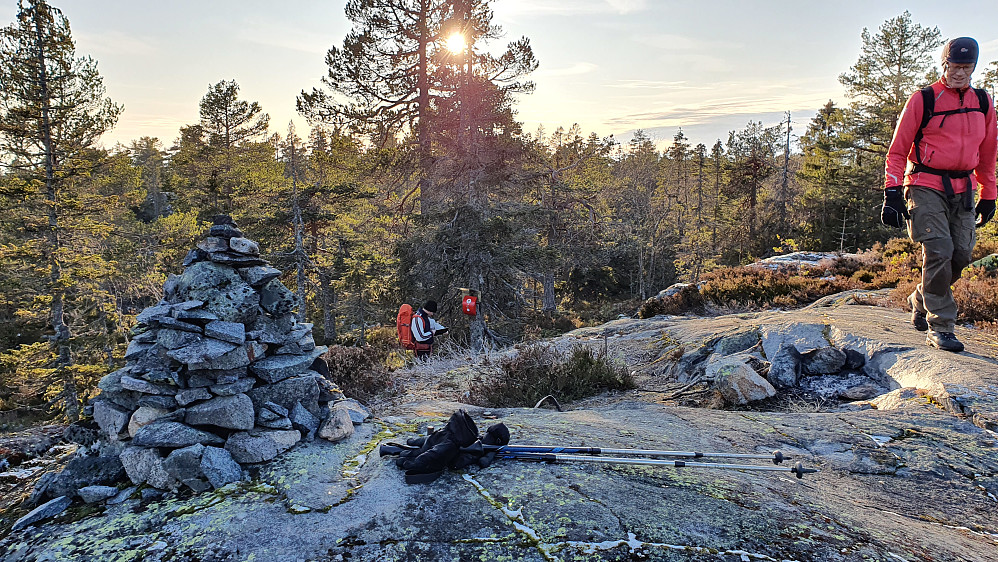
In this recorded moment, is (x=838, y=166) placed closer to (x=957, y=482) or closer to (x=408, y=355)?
(x=408, y=355)

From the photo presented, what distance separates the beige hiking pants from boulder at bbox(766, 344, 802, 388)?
1.31m

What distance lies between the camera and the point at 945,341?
15.9 ft

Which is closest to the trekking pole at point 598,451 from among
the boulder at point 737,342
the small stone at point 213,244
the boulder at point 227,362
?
the boulder at point 227,362

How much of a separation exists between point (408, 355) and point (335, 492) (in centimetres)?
765

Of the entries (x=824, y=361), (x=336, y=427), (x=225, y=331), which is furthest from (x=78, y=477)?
(x=824, y=361)

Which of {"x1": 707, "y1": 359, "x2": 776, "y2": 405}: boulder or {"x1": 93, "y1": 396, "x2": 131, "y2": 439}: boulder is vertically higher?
{"x1": 93, "y1": 396, "x2": 131, "y2": 439}: boulder

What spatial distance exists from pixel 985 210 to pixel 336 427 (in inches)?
238

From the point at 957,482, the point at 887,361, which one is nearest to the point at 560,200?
the point at 887,361

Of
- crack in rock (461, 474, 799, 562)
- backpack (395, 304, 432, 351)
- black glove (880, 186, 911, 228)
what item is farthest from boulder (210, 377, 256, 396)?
backpack (395, 304, 432, 351)

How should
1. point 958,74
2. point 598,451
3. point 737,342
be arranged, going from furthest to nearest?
point 737,342 → point 958,74 → point 598,451

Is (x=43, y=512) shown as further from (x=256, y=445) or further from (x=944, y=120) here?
(x=944, y=120)

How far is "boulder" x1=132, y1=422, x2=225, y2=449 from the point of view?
305 cm

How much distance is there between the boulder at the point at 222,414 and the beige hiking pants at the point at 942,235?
5.89 meters

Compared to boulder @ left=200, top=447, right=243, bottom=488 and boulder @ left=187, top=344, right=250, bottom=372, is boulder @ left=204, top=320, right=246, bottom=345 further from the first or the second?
boulder @ left=200, top=447, right=243, bottom=488
